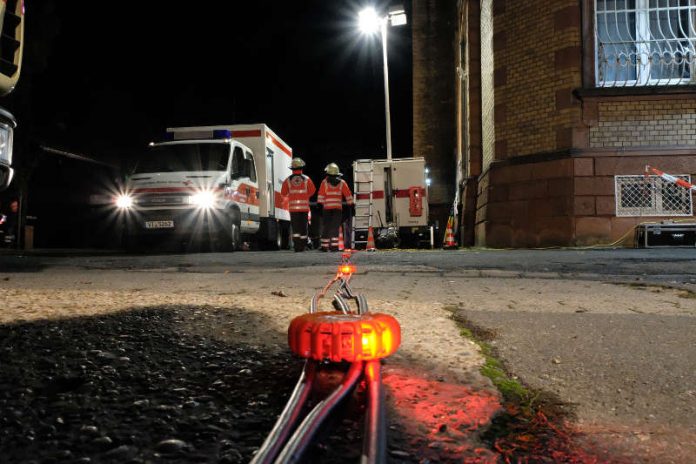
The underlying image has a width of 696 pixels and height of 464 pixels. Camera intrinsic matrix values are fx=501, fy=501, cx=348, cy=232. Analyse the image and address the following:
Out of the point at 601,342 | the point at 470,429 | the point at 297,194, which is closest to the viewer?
the point at 470,429

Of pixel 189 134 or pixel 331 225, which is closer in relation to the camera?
pixel 331 225

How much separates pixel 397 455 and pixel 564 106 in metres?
11.3

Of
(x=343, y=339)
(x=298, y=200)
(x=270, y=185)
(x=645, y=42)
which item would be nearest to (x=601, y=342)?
(x=343, y=339)

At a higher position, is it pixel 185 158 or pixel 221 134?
pixel 221 134

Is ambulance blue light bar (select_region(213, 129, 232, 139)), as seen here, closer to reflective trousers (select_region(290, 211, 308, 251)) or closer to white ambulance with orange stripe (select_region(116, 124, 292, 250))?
white ambulance with orange stripe (select_region(116, 124, 292, 250))

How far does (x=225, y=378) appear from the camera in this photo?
1410 millimetres

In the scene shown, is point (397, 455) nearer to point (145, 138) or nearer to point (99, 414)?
point (99, 414)

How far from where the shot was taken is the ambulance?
51.8 ft

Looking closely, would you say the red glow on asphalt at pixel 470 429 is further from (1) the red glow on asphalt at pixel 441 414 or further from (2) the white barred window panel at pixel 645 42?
(2) the white barred window panel at pixel 645 42

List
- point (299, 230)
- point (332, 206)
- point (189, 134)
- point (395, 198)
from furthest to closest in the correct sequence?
point (395, 198)
point (189, 134)
point (299, 230)
point (332, 206)

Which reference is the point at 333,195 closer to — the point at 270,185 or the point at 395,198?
the point at 270,185

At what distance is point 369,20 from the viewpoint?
61.3 feet

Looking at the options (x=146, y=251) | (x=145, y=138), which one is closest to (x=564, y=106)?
(x=146, y=251)

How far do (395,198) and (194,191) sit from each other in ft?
24.7
